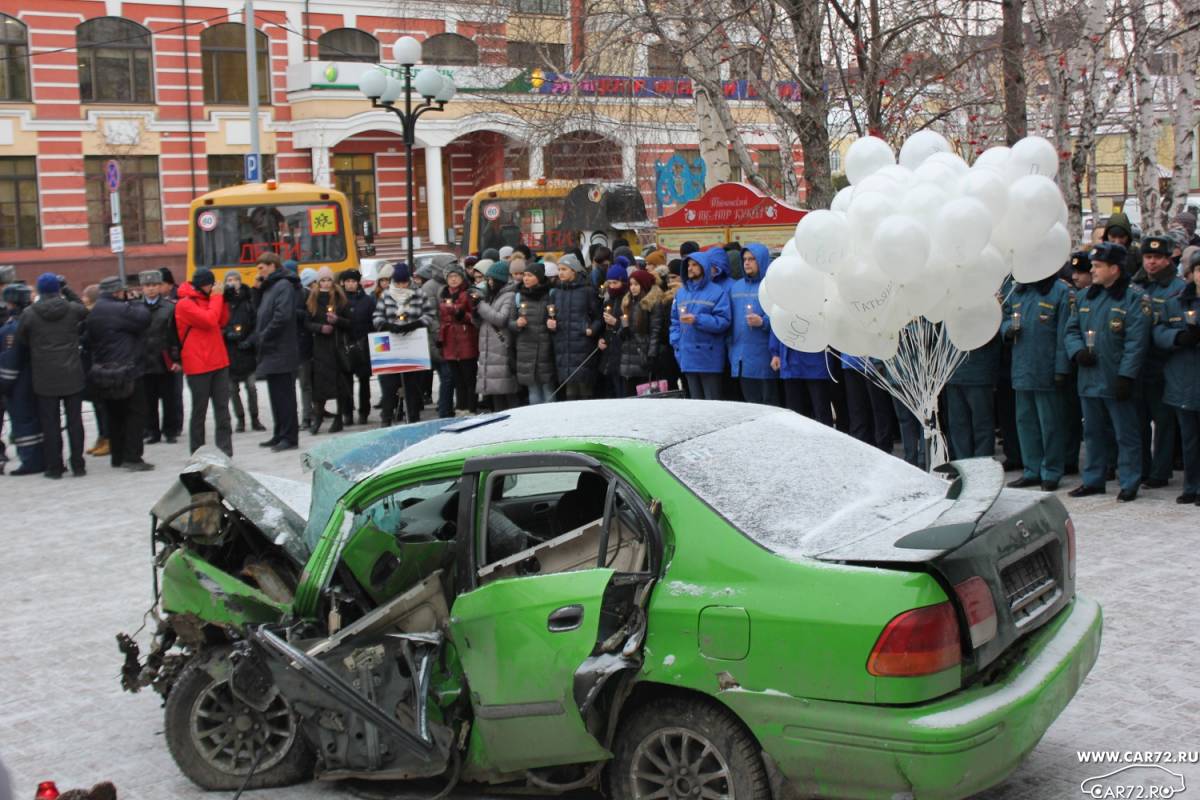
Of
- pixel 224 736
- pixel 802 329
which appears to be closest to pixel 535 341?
pixel 802 329

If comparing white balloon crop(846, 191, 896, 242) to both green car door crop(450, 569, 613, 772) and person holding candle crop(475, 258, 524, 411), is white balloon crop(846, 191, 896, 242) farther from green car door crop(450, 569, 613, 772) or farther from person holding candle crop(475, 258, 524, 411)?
person holding candle crop(475, 258, 524, 411)

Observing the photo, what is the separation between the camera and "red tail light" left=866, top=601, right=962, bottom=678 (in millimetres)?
4555

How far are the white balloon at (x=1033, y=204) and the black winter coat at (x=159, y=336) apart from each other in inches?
413

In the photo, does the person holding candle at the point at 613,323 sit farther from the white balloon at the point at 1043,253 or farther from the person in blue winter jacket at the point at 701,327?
the white balloon at the point at 1043,253

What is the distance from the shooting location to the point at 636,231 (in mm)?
24953

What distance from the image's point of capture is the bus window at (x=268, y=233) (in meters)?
27.0

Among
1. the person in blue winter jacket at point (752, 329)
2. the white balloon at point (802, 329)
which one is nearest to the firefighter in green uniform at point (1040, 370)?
the person in blue winter jacket at point (752, 329)

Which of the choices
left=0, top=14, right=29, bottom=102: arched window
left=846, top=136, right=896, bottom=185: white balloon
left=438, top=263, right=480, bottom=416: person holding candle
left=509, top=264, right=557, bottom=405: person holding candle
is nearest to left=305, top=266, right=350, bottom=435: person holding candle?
left=438, top=263, right=480, bottom=416: person holding candle

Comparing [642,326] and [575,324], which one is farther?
[575,324]

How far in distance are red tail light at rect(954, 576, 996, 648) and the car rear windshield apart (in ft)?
1.26

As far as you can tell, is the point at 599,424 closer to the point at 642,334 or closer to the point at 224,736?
the point at 224,736

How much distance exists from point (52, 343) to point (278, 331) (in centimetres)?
237

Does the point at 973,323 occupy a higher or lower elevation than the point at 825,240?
lower

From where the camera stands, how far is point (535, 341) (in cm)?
1508
